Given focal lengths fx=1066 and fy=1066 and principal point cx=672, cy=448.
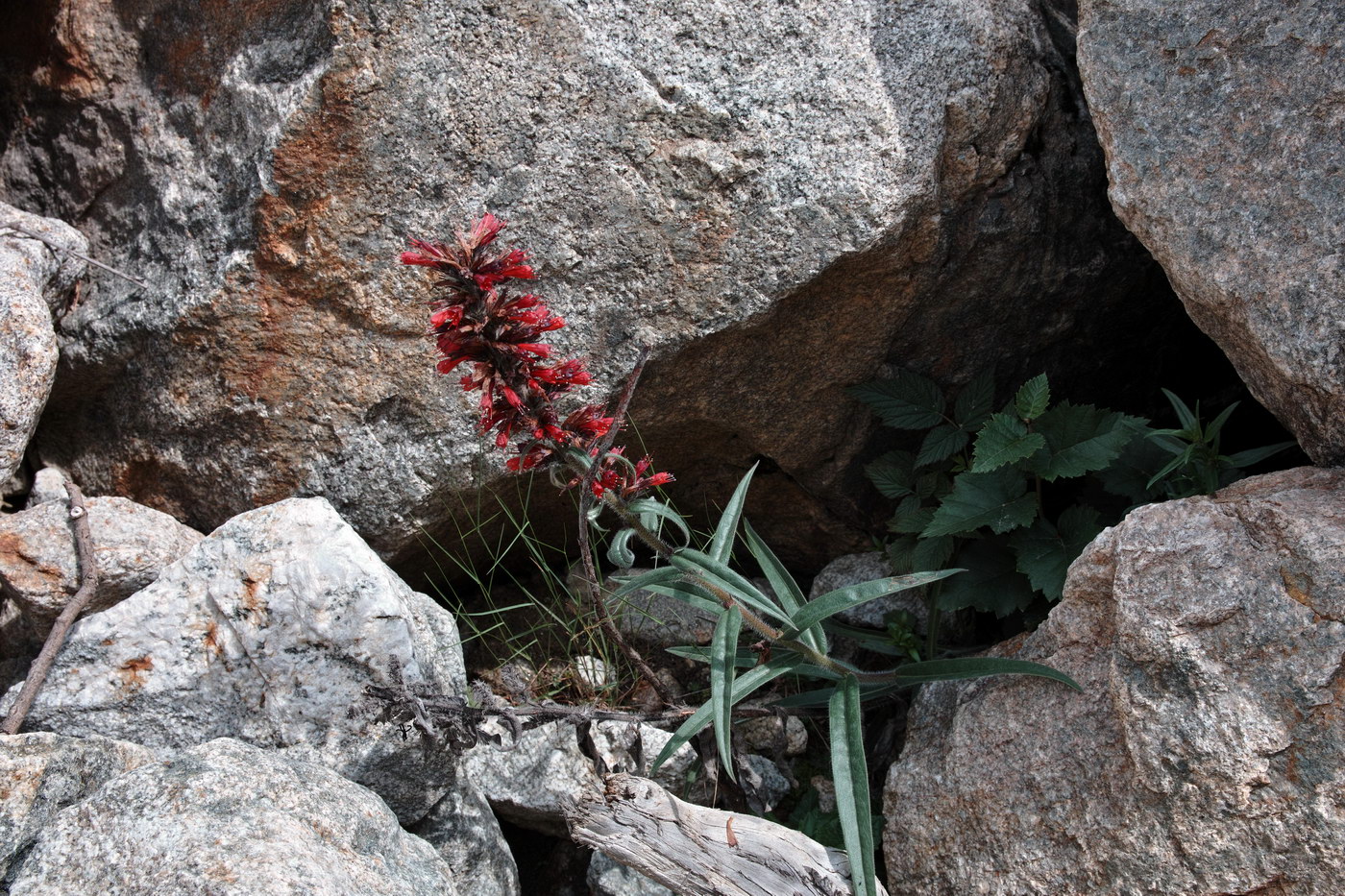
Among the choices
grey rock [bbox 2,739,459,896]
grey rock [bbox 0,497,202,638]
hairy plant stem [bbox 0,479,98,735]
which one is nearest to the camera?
grey rock [bbox 2,739,459,896]

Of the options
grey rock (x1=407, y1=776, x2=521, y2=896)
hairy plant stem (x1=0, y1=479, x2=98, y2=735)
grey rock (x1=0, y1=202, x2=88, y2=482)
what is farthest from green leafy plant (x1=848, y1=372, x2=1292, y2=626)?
grey rock (x1=0, y1=202, x2=88, y2=482)

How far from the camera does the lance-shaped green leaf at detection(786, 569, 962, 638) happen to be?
90.0 inches

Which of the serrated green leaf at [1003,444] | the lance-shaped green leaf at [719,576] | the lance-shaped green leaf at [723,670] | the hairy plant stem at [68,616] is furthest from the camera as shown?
the serrated green leaf at [1003,444]

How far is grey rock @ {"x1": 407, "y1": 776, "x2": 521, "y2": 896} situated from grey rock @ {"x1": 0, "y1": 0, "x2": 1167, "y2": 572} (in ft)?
2.54

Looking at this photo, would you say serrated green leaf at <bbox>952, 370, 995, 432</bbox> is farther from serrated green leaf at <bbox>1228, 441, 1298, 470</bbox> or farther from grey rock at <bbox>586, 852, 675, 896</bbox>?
grey rock at <bbox>586, 852, 675, 896</bbox>

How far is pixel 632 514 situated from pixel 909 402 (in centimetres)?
109

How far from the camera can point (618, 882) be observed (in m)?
2.70

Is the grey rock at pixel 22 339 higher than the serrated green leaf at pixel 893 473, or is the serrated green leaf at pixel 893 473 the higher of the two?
the serrated green leaf at pixel 893 473

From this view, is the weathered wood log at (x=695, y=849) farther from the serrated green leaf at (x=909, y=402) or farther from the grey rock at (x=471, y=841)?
the serrated green leaf at (x=909, y=402)

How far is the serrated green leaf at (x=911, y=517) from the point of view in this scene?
2.98 meters

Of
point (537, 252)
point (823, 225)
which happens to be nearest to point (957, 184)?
point (823, 225)

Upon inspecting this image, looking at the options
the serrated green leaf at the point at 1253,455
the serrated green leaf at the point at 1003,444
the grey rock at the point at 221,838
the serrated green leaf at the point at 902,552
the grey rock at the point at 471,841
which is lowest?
the grey rock at the point at 471,841

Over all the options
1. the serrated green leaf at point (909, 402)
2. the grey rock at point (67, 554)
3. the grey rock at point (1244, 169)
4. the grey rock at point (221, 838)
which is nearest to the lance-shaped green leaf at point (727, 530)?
the serrated green leaf at point (909, 402)

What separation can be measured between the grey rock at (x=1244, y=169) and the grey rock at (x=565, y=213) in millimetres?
389
